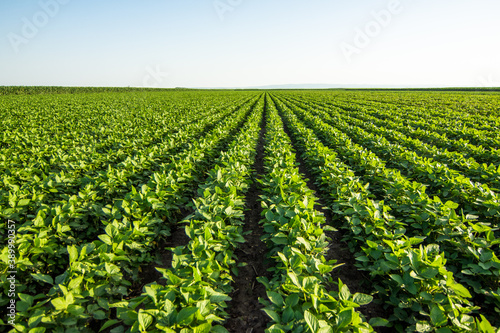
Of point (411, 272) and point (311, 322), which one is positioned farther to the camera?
point (411, 272)

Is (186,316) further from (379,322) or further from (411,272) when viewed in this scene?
(411,272)

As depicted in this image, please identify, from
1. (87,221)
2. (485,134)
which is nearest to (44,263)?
(87,221)

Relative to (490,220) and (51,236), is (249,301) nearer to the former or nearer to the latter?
(51,236)

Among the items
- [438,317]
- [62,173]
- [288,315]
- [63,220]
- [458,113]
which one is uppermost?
[458,113]

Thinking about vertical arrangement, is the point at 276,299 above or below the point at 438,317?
above

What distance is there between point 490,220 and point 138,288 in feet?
18.7

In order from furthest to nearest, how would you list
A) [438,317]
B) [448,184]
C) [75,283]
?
[448,184]
[75,283]
[438,317]

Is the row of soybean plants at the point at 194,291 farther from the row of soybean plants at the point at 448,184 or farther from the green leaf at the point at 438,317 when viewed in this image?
the row of soybean plants at the point at 448,184

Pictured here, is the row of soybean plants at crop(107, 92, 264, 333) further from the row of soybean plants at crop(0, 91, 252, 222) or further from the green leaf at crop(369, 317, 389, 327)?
the row of soybean plants at crop(0, 91, 252, 222)

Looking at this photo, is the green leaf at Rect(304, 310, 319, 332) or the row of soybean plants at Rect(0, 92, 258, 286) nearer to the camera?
the green leaf at Rect(304, 310, 319, 332)

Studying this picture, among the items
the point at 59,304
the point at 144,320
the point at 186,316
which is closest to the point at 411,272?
the point at 186,316

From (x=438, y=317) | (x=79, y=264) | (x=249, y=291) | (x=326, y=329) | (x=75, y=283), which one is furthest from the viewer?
(x=249, y=291)

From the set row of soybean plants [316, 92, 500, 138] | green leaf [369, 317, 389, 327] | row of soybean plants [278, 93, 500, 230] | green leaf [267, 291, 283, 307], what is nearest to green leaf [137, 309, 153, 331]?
green leaf [267, 291, 283, 307]

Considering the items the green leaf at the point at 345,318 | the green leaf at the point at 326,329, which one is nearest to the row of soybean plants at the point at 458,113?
the green leaf at the point at 345,318
